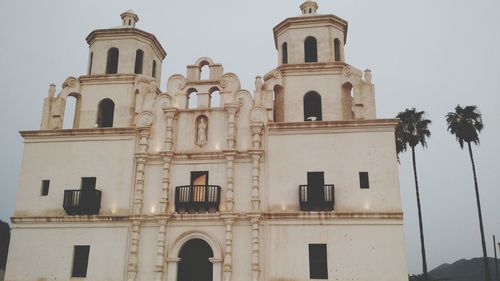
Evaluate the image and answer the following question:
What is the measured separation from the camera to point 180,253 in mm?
27078

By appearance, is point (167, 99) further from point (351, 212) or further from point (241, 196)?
point (351, 212)

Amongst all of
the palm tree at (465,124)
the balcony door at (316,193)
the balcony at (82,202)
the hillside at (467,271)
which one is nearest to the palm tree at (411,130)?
the palm tree at (465,124)

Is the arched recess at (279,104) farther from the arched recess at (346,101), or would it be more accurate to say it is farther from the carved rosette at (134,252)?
the carved rosette at (134,252)

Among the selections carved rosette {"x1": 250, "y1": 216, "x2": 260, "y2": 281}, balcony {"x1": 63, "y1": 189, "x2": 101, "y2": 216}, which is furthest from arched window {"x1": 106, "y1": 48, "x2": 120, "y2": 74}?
carved rosette {"x1": 250, "y1": 216, "x2": 260, "y2": 281}

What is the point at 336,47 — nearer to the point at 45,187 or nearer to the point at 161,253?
the point at 161,253

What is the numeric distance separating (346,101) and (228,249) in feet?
36.7

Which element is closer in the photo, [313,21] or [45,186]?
[45,186]

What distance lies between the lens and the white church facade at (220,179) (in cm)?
2577

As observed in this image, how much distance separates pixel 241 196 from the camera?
27031mm

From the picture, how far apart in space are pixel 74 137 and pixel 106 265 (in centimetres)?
813

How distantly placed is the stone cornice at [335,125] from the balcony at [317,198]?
135 inches

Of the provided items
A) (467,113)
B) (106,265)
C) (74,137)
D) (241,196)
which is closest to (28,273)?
(106,265)

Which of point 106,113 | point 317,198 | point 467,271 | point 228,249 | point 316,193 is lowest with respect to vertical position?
point 228,249

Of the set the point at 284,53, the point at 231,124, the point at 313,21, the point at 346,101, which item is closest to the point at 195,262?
the point at 231,124
